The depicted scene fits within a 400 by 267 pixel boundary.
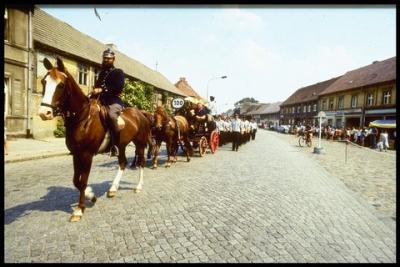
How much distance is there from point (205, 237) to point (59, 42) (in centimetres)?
2093

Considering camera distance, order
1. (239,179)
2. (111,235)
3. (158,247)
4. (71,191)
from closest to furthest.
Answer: (158,247), (111,235), (71,191), (239,179)

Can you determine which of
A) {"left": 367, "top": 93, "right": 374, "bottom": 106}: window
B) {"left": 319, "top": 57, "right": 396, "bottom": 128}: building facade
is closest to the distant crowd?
{"left": 319, "top": 57, "right": 396, "bottom": 128}: building facade

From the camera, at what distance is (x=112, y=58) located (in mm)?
5672

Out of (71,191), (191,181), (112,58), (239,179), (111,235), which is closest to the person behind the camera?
(111,235)

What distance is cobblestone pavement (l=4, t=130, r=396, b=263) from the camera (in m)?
3.55

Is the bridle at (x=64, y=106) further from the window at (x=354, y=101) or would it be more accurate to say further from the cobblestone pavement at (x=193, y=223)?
the window at (x=354, y=101)

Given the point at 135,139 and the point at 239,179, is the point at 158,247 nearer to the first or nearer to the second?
the point at 135,139

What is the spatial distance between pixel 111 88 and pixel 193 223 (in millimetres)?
2956

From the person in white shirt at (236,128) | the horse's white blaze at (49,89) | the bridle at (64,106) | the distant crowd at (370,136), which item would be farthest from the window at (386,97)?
the horse's white blaze at (49,89)

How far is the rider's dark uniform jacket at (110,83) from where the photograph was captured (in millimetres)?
5516

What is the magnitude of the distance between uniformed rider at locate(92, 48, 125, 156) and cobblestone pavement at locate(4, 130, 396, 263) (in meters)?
1.43

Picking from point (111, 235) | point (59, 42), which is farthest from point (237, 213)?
point (59, 42)

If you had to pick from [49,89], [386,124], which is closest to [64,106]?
[49,89]

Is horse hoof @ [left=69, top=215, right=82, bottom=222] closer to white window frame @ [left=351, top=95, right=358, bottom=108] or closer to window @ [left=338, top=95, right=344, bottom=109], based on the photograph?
white window frame @ [left=351, top=95, right=358, bottom=108]
